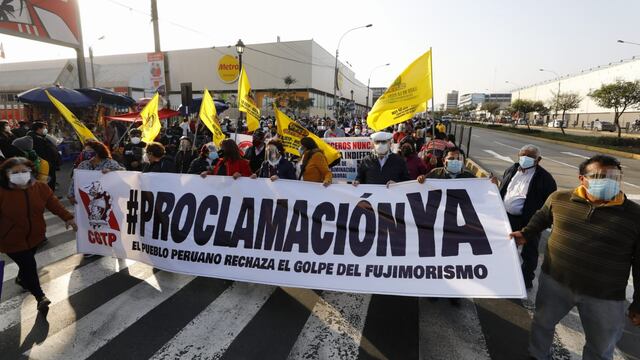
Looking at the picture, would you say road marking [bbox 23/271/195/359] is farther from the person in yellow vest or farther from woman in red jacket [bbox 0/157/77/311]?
the person in yellow vest

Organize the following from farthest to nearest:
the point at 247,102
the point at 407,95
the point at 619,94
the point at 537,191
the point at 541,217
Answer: the point at 619,94 < the point at 247,102 < the point at 407,95 < the point at 537,191 < the point at 541,217

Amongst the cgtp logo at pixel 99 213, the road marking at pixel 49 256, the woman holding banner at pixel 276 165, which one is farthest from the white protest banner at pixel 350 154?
the road marking at pixel 49 256

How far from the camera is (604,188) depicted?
249cm

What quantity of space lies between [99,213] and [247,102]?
3.54 meters

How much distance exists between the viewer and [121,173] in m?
4.82

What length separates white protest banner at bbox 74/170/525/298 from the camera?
348cm

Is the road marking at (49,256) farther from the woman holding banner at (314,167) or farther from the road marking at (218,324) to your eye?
the woman holding banner at (314,167)

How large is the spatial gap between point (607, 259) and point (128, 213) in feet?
16.4

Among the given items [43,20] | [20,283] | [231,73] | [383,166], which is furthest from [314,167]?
[231,73]

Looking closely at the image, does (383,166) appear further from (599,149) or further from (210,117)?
(599,149)

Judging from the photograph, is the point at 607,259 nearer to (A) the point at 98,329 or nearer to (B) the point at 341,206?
(B) the point at 341,206

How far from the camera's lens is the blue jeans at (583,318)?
2.52 meters

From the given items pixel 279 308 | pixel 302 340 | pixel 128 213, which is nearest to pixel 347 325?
pixel 302 340

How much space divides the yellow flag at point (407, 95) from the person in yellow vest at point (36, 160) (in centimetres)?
571
